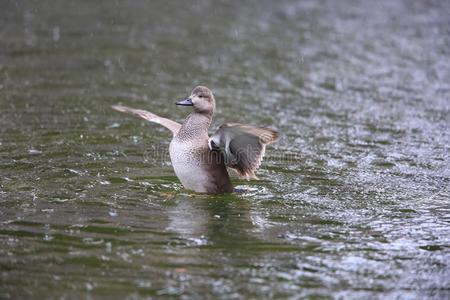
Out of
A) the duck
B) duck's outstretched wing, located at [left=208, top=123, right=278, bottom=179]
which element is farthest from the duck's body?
duck's outstretched wing, located at [left=208, top=123, right=278, bottom=179]

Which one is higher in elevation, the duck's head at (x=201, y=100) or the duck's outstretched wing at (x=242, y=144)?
the duck's head at (x=201, y=100)

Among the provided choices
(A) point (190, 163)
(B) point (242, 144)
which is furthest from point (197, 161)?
(B) point (242, 144)

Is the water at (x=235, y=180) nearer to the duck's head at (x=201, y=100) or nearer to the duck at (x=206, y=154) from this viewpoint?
the duck at (x=206, y=154)

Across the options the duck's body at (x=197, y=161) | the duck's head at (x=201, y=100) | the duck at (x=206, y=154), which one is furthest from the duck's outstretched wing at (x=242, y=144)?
the duck's head at (x=201, y=100)

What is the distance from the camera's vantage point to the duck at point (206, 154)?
6.71 meters

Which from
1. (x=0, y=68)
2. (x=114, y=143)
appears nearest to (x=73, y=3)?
(x=0, y=68)

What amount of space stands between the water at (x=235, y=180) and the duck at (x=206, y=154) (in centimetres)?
22

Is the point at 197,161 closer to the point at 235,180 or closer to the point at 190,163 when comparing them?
the point at 190,163

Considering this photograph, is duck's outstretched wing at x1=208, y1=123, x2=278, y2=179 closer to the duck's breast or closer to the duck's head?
the duck's breast

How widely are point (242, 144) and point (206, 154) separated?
1.35ft

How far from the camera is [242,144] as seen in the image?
6.67 metres

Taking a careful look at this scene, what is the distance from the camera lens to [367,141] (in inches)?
361

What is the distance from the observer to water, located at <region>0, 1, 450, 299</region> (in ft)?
17.6

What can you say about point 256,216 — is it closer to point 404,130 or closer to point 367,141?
point 367,141
